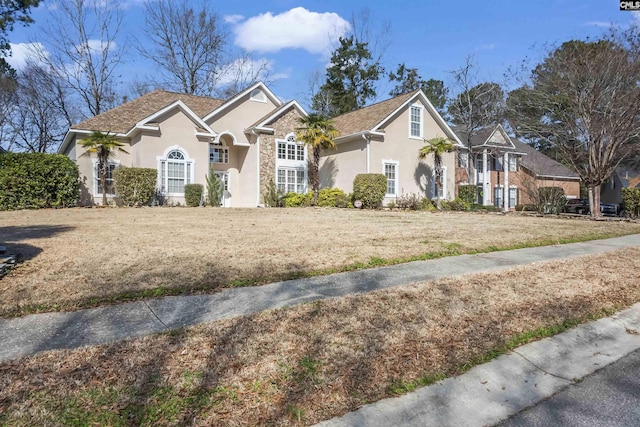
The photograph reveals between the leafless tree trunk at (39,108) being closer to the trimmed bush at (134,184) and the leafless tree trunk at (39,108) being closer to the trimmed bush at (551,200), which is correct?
the trimmed bush at (134,184)

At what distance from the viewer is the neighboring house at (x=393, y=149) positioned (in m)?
21.5

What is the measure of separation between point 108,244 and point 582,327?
24.6 feet

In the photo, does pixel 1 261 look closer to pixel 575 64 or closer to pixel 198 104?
pixel 198 104

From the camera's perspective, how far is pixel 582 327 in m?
4.20

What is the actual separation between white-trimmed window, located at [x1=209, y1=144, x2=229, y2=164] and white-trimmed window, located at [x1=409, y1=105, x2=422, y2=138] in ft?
34.9

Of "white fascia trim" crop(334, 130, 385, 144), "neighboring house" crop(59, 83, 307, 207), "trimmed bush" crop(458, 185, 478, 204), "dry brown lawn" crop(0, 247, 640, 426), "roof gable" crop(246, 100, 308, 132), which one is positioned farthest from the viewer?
"trimmed bush" crop(458, 185, 478, 204)

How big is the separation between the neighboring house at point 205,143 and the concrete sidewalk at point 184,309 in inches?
585

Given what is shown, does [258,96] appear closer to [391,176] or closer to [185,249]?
[391,176]

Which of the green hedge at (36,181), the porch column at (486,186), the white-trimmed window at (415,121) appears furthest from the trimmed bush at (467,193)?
the green hedge at (36,181)

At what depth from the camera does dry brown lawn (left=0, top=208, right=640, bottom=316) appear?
4914 mm

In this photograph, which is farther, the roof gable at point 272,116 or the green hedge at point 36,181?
the roof gable at point 272,116

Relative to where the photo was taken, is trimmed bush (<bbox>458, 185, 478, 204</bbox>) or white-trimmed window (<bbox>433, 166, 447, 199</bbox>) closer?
white-trimmed window (<bbox>433, 166, 447, 199</bbox>)

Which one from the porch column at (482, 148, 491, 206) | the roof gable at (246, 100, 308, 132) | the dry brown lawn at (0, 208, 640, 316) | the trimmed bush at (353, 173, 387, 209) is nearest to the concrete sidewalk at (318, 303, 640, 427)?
the dry brown lawn at (0, 208, 640, 316)

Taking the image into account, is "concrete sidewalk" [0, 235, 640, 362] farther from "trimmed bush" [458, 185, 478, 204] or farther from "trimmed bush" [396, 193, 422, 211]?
"trimmed bush" [458, 185, 478, 204]
